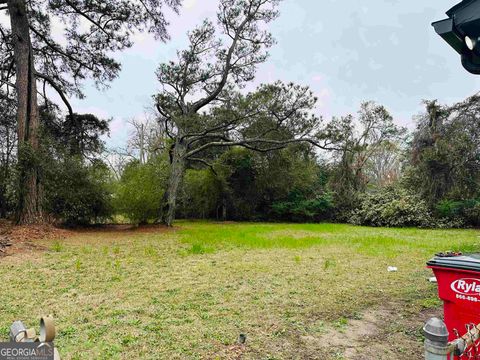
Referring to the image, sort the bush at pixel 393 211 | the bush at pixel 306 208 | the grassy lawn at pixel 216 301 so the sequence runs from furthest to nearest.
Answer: the bush at pixel 306 208, the bush at pixel 393 211, the grassy lawn at pixel 216 301

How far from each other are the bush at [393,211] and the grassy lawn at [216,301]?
7.74 m

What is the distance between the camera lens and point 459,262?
180 centimetres

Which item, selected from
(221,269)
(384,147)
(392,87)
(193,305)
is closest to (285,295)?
(193,305)

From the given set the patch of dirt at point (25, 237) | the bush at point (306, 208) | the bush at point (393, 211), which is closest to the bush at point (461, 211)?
the bush at point (393, 211)

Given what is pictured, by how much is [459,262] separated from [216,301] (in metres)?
2.33

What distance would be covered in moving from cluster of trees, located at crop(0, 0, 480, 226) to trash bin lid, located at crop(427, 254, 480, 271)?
9409 millimetres

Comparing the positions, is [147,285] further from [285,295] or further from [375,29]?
[375,29]

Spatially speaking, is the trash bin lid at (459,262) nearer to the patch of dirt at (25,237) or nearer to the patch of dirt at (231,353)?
the patch of dirt at (231,353)

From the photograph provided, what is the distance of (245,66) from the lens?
1151cm

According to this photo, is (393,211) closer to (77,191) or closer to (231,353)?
(77,191)

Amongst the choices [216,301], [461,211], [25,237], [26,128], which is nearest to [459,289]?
[216,301]

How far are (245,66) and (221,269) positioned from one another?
853cm

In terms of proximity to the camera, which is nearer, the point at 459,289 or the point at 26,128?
the point at 459,289

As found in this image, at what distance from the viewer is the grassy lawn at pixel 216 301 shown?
7.83ft
